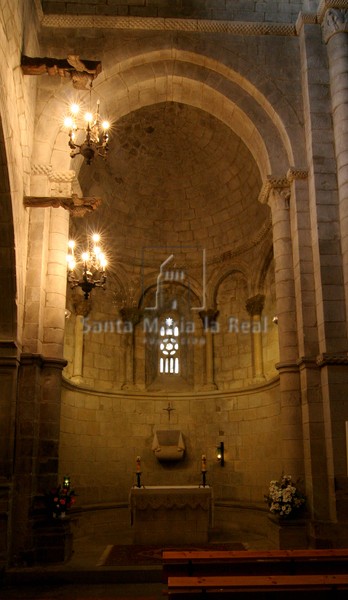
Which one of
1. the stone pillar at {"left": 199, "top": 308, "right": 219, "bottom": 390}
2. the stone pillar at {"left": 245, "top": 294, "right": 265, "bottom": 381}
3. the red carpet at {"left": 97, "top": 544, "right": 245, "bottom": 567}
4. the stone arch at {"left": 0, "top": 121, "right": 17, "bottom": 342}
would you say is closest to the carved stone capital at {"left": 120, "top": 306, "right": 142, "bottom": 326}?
the stone pillar at {"left": 199, "top": 308, "right": 219, "bottom": 390}

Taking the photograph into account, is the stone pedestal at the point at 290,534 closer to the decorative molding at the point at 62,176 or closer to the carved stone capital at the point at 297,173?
the carved stone capital at the point at 297,173

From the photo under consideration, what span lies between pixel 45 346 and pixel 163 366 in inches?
269

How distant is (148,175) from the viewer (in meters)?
17.6

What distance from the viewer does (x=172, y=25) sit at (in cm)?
1312

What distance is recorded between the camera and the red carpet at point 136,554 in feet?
33.3

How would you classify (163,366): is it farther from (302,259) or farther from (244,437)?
(302,259)

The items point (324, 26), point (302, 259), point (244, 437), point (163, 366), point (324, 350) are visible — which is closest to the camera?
point (324, 350)

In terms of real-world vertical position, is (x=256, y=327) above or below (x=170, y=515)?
above

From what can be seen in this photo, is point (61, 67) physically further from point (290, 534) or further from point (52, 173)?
point (290, 534)

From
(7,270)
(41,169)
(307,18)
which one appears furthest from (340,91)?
(7,270)

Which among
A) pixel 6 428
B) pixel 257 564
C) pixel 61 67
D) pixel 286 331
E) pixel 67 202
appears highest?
pixel 61 67

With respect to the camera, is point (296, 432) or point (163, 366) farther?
point (163, 366)

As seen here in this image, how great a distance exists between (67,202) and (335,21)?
675cm

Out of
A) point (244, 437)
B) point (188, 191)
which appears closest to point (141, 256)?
point (188, 191)
